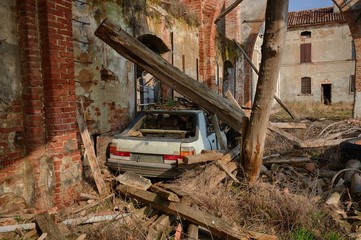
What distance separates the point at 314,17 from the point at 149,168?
2912 centimetres

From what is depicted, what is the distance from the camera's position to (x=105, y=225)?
151 inches

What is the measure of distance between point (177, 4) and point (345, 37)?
907 inches

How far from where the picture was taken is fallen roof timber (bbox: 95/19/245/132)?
513 centimetres

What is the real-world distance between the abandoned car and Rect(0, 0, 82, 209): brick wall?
1.07 m

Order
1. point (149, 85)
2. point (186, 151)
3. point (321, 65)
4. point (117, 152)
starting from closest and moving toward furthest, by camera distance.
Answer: point (186, 151), point (117, 152), point (149, 85), point (321, 65)

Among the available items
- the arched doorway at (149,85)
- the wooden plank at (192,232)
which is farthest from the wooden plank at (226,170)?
the arched doorway at (149,85)

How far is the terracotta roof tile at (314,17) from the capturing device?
27.4 meters

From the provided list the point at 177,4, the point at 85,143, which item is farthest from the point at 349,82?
the point at 85,143

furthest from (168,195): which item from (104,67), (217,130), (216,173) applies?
(104,67)

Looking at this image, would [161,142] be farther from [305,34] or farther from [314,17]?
[314,17]

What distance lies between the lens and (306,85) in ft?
96.8

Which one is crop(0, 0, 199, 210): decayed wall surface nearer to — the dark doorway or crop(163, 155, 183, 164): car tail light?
crop(163, 155, 183, 164): car tail light

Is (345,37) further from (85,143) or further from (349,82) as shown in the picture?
(85,143)

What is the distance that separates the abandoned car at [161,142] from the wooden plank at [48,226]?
1804 millimetres
